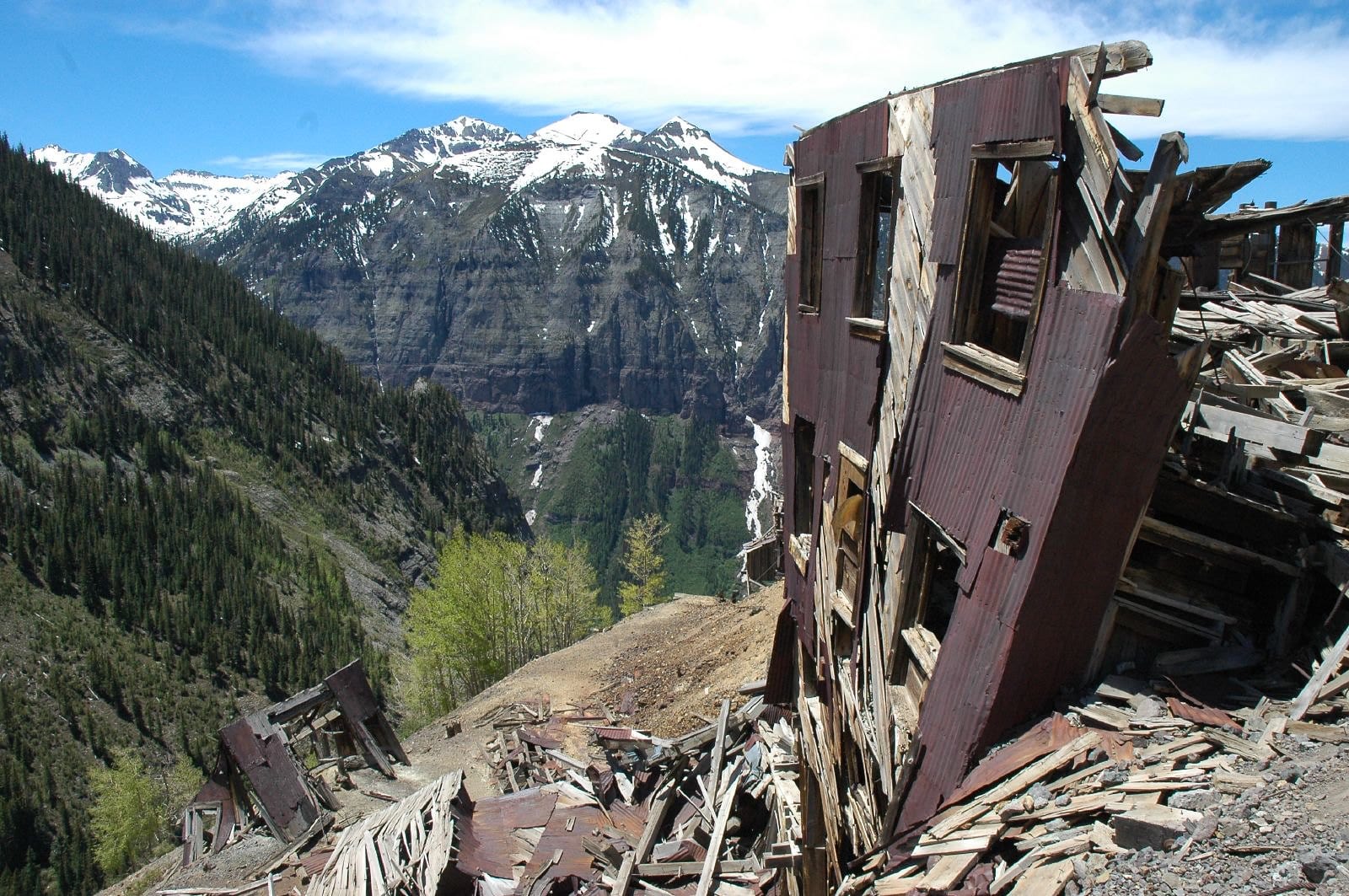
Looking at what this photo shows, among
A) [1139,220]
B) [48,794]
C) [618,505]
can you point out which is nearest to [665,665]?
[1139,220]

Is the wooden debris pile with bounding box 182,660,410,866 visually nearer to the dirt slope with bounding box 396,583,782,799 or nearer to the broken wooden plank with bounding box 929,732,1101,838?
the dirt slope with bounding box 396,583,782,799

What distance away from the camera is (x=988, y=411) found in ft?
20.8

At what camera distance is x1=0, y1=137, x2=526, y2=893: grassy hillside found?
52781 millimetres

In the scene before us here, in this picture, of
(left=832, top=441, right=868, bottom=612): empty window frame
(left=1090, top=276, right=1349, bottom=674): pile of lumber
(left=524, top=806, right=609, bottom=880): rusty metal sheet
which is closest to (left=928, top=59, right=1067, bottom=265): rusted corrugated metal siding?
(left=1090, top=276, right=1349, bottom=674): pile of lumber

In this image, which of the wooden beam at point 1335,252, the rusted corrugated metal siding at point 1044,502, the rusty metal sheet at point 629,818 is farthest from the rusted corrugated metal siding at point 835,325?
the wooden beam at point 1335,252

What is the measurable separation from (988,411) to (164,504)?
275 feet

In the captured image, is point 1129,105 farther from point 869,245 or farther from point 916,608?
point 916,608

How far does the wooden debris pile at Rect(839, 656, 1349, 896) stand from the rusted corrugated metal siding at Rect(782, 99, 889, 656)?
352 centimetres

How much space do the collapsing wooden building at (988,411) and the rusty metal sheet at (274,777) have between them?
9.79 metres

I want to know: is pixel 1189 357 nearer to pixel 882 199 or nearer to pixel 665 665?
pixel 882 199

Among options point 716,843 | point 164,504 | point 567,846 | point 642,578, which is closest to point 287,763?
point 567,846

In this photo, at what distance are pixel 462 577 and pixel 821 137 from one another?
Answer: 106 ft

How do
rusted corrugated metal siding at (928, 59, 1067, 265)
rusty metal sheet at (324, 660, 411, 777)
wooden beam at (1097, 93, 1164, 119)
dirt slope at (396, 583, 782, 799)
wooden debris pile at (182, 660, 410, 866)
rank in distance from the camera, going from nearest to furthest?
wooden beam at (1097, 93, 1164, 119), rusted corrugated metal siding at (928, 59, 1067, 265), wooden debris pile at (182, 660, 410, 866), rusty metal sheet at (324, 660, 411, 777), dirt slope at (396, 583, 782, 799)

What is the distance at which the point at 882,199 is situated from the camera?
376 inches
